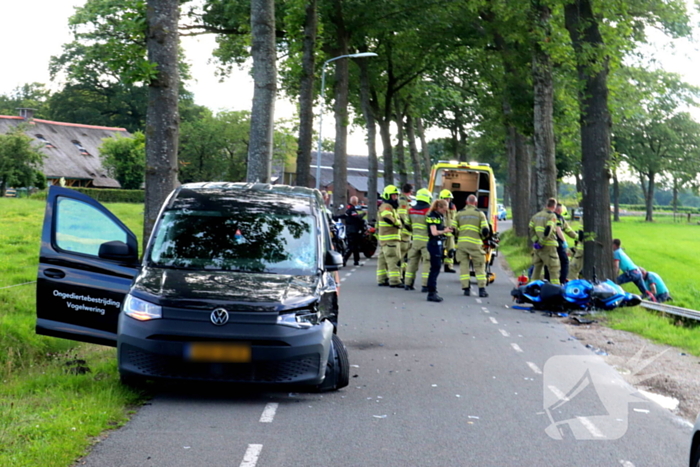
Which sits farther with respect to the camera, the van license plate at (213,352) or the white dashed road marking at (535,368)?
the white dashed road marking at (535,368)

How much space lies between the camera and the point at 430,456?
591 cm

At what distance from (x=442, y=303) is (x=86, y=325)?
8.66 meters

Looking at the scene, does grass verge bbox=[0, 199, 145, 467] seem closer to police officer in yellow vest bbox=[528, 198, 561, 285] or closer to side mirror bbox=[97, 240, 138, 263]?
side mirror bbox=[97, 240, 138, 263]

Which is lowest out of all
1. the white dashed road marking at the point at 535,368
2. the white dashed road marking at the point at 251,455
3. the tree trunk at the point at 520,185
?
the white dashed road marking at the point at 535,368

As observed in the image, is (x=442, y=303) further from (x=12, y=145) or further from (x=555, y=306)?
(x=12, y=145)

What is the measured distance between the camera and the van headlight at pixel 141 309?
7121 mm

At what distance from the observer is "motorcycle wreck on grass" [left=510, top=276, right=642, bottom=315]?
1510 cm

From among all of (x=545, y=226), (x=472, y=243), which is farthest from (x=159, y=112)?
(x=545, y=226)

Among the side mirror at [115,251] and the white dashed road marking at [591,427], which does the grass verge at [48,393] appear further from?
the white dashed road marking at [591,427]

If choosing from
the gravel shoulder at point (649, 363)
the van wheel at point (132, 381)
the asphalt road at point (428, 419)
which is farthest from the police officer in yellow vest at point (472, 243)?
the van wheel at point (132, 381)

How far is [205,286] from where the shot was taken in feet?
24.4

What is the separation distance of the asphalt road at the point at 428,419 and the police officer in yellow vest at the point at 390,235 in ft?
23.0

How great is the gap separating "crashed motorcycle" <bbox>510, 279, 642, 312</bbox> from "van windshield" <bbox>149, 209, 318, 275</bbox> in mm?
7575

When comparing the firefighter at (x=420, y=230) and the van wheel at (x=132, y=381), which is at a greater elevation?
the firefighter at (x=420, y=230)
